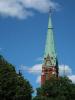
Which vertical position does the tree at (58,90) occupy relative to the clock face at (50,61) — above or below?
below

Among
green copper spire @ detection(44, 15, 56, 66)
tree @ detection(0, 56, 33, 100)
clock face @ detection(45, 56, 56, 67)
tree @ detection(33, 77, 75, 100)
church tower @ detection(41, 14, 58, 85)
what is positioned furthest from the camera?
church tower @ detection(41, 14, 58, 85)

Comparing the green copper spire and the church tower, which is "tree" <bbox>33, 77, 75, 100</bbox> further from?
the church tower

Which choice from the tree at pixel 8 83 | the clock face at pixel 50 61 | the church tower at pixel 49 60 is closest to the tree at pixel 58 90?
the tree at pixel 8 83

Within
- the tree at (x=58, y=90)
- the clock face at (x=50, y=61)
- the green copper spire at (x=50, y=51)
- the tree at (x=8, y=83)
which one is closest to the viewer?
the tree at (x=8, y=83)

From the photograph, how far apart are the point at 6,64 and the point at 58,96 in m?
29.5

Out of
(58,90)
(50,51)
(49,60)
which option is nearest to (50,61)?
(49,60)

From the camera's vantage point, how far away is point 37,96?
12156cm

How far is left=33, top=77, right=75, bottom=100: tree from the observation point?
385ft

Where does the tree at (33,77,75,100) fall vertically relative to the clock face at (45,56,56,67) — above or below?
below

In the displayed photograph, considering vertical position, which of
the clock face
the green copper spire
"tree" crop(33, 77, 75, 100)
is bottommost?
"tree" crop(33, 77, 75, 100)

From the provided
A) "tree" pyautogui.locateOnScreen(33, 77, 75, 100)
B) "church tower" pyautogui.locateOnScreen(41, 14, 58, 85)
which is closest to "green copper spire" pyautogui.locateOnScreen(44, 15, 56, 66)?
"church tower" pyautogui.locateOnScreen(41, 14, 58, 85)

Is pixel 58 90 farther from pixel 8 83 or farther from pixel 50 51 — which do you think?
pixel 50 51

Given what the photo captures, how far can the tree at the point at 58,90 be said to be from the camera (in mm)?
117438

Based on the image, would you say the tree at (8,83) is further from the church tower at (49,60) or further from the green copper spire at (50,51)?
the church tower at (49,60)
